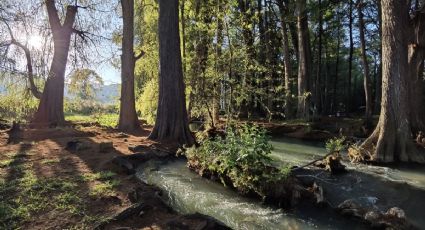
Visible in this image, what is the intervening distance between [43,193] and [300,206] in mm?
4136

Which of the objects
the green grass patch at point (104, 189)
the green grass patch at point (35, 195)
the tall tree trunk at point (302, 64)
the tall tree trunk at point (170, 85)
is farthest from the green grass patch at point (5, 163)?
the tall tree trunk at point (302, 64)

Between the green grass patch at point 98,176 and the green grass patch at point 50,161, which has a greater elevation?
the green grass patch at point 50,161

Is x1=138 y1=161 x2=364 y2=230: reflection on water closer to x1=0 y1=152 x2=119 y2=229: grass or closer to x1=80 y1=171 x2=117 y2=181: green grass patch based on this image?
x1=80 y1=171 x2=117 y2=181: green grass patch

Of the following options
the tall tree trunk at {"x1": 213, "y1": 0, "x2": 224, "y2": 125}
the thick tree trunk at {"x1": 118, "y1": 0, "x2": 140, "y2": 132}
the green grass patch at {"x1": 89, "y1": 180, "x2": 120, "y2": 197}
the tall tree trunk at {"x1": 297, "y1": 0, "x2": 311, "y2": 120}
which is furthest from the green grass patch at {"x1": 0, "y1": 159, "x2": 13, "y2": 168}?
the tall tree trunk at {"x1": 297, "y1": 0, "x2": 311, "y2": 120}

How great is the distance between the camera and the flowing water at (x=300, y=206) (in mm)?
5812

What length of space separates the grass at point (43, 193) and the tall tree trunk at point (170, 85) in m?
4.75

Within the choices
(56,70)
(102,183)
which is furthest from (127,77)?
(102,183)

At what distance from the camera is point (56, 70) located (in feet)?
53.4

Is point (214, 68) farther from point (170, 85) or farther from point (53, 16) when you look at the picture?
point (53, 16)

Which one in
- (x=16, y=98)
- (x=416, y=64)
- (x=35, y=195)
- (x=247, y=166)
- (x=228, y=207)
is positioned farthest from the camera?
(x=16, y=98)

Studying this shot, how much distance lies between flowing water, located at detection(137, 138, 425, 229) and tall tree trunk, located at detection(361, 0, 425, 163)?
76cm

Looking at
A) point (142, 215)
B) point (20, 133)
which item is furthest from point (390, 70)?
point (20, 133)

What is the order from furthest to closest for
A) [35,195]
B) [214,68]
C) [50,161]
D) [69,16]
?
[69,16], [214,68], [50,161], [35,195]

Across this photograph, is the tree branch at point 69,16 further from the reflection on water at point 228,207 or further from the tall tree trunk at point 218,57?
the reflection on water at point 228,207
